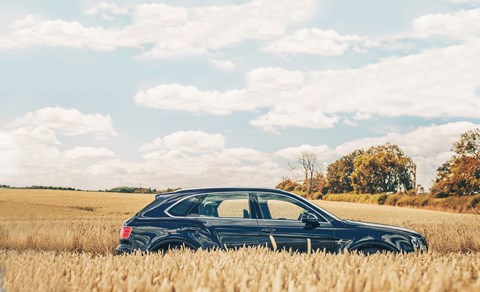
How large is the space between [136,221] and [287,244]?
2816 mm

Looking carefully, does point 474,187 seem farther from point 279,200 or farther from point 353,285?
point 353,285

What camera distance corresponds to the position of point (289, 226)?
11117 millimetres


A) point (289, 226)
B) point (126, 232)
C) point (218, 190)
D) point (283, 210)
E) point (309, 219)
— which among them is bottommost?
point (126, 232)

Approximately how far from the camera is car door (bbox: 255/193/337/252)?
11.0 meters

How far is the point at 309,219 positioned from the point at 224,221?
5.13ft

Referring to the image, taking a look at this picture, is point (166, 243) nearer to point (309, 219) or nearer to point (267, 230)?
point (267, 230)

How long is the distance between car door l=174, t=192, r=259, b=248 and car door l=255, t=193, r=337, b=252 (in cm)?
21

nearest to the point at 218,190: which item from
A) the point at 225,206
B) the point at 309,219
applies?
the point at 225,206

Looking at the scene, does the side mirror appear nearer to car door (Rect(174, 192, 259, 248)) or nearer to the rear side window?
car door (Rect(174, 192, 259, 248))

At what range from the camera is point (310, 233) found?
11156mm

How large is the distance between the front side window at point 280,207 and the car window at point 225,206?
0.98 feet

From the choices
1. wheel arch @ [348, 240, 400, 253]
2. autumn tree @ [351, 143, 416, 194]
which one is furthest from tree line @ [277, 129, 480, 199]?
wheel arch @ [348, 240, 400, 253]

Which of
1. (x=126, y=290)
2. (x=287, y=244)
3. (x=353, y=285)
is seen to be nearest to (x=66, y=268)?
(x=126, y=290)

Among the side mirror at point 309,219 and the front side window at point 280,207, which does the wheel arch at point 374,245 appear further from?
the front side window at point 280,207
